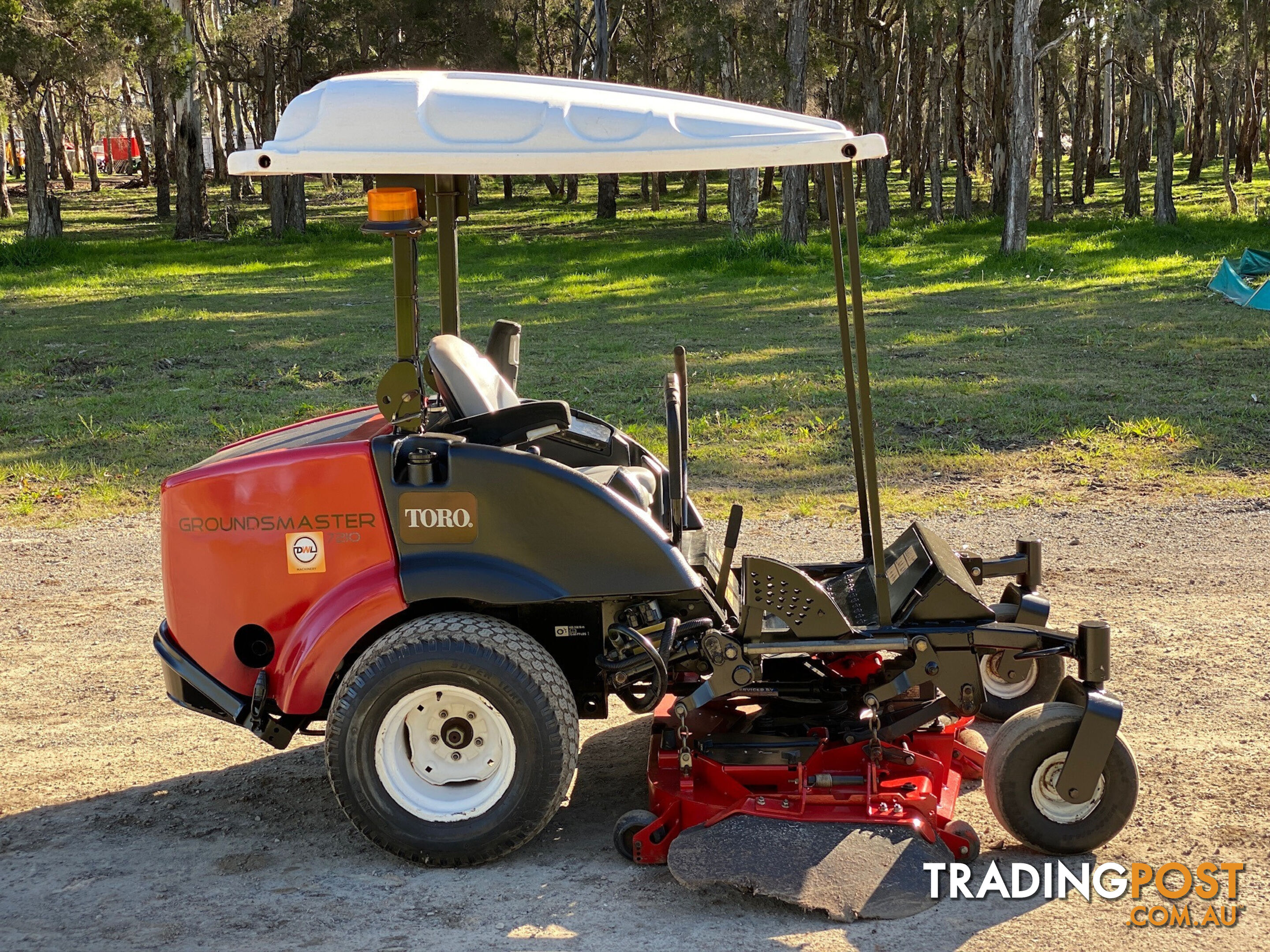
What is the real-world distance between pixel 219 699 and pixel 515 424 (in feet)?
4.31

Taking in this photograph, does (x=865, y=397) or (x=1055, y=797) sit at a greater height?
(x=865, y=397)

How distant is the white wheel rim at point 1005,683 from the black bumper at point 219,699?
2.63 meters

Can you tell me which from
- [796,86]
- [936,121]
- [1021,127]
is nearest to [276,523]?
[796,86]

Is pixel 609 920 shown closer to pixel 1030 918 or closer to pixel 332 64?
pixel 1030 918

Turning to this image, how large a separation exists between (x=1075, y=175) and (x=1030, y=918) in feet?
126

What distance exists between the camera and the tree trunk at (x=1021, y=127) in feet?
78.6

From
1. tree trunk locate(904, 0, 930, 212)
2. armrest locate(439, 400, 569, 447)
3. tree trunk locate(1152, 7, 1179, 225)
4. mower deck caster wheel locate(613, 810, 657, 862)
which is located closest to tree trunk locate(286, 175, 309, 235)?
tree trunk locate(904, 0, 930, 212)

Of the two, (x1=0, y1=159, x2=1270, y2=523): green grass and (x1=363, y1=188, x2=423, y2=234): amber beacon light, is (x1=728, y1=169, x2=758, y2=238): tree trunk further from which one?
(x1=363, y1=188, x2=423, y2=234): amber beacon light

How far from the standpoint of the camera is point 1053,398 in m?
11.3

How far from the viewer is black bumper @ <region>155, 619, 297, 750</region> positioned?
423 cm

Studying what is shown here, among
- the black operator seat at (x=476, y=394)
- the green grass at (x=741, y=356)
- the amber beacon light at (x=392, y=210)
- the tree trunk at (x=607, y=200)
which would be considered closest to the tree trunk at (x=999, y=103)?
the green grass at (x=741, y=356)

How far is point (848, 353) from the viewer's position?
15.9ft

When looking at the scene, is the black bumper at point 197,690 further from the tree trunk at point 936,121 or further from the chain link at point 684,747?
the tree trunk at point 936,121

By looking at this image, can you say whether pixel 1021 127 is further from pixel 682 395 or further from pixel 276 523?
pixel 276 523
